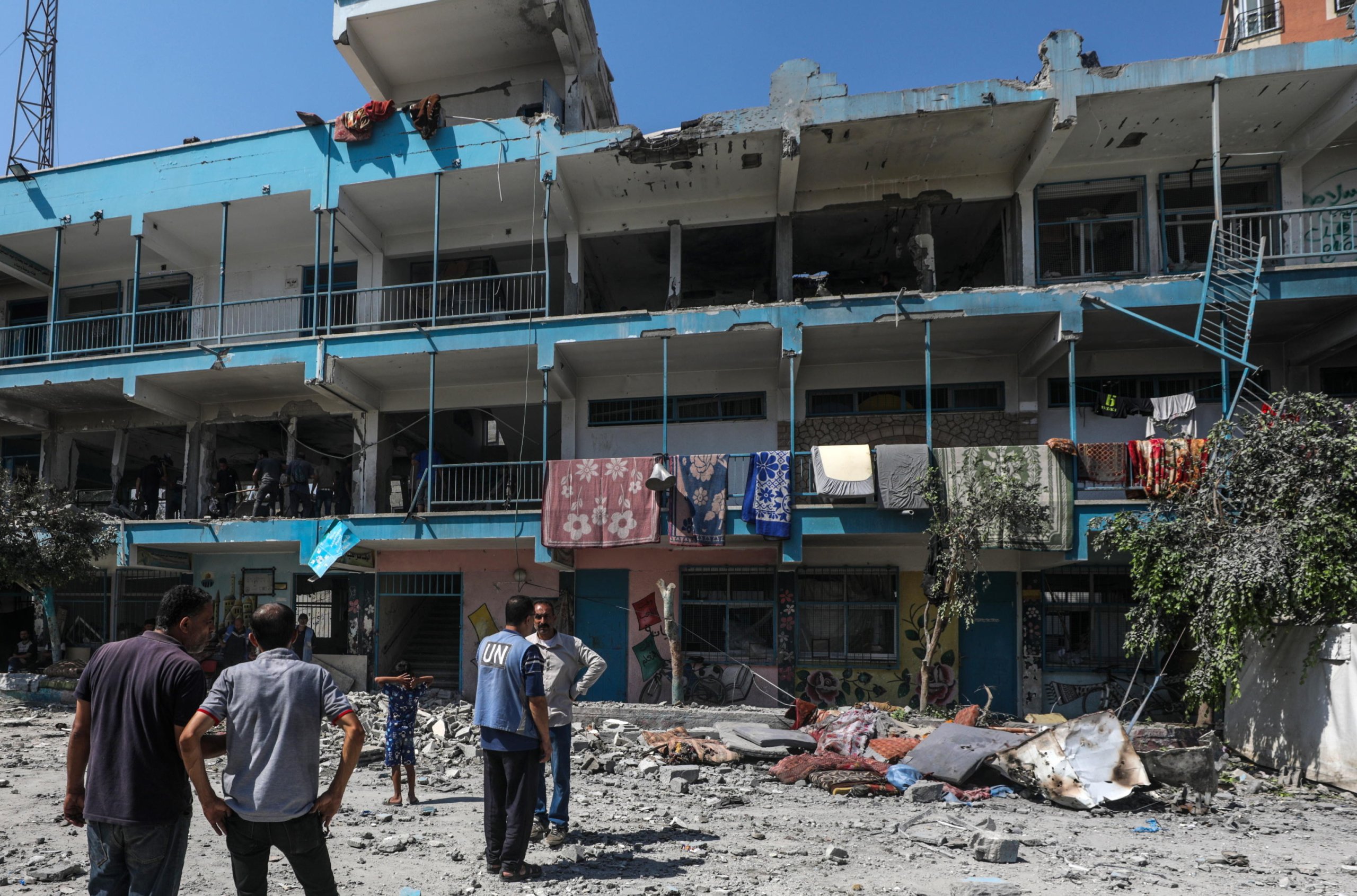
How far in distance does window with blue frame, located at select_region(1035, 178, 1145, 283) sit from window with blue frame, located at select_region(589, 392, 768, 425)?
512 centimetres

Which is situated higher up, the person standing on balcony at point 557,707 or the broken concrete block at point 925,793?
the person standing on balcony at point 557,707

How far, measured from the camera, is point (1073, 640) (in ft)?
44.5

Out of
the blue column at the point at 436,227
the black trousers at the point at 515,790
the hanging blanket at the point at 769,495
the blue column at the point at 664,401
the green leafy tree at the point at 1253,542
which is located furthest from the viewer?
the blue column at the point at 436,227

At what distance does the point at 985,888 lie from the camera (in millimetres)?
Answer: 5215

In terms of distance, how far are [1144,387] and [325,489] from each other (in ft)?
48.8

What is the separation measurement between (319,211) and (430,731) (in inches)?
373

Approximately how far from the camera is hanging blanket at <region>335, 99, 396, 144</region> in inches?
609

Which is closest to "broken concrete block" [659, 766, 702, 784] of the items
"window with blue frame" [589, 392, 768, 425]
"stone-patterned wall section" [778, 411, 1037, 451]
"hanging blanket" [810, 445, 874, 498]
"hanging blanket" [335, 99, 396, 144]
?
"hanging blanket" [810, 445, 874, 498]

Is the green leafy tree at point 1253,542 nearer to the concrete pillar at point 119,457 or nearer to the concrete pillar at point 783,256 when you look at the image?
the concrete pillar at point 783,256

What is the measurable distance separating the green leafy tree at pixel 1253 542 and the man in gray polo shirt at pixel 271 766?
9.09 meters

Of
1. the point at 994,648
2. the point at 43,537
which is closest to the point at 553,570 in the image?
the point at 994,648

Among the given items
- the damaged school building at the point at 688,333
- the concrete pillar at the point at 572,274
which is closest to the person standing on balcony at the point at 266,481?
the damaged school building at the point at 688,333

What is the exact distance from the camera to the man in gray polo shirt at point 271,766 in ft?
11.5

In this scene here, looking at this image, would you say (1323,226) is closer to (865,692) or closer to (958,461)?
(958,461)
